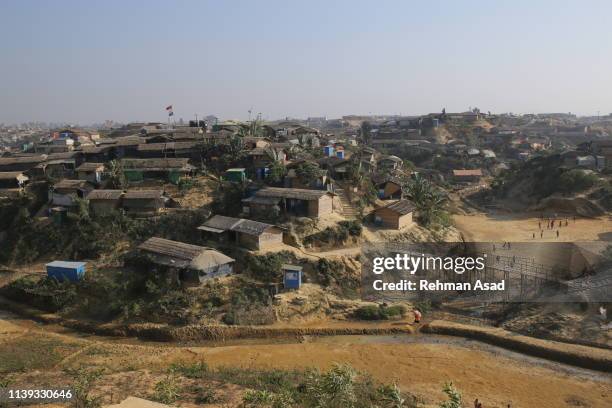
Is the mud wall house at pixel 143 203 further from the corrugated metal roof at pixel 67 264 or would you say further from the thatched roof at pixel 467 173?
the thatched roof at pixel 467 173

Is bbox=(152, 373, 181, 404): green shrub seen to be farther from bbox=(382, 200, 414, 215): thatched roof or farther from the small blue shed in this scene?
bbox=(382, 200, 414, 215): thatched roof

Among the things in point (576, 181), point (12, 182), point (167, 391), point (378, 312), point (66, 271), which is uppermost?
point (12, 182)

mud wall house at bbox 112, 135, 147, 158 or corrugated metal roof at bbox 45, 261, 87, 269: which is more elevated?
mud wall house at bbox 112, 135, 147, 158

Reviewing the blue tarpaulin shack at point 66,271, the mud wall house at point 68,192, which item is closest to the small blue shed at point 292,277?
the blue tarpaulin shack at point 66,271

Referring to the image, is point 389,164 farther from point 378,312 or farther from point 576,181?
point 378,312

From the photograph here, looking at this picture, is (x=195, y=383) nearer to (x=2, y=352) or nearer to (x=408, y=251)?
(x=2, y=352)

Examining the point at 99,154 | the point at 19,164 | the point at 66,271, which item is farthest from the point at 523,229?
the point at 19,164

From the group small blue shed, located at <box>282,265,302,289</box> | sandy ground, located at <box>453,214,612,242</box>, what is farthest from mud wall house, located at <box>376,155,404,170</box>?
small blue shed, located at <box>282,265,302,289</box>
